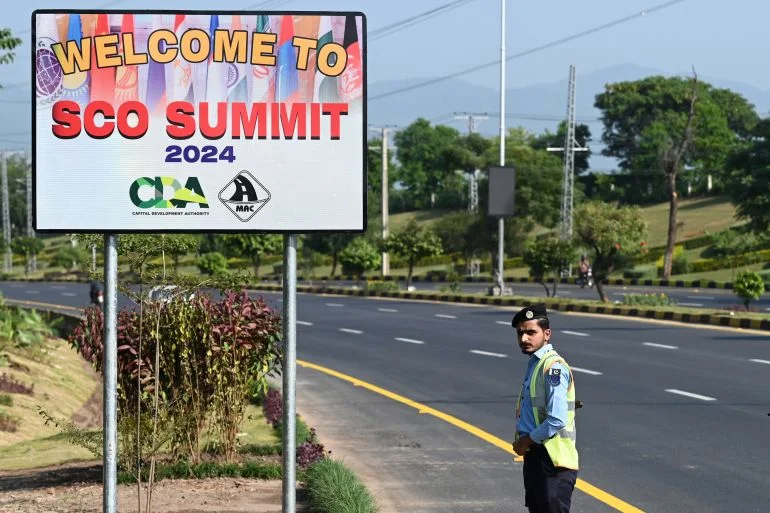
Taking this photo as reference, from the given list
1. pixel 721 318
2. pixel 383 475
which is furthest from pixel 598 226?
pixel 383 475

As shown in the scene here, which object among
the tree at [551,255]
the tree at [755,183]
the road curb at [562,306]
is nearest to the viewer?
the road curb at [562,306]

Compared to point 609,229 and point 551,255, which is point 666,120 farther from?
point 609,229

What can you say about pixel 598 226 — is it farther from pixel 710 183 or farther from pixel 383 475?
pixel 710 183

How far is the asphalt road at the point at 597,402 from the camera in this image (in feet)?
36.7

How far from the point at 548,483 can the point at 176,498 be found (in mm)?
3863

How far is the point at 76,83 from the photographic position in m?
7.56

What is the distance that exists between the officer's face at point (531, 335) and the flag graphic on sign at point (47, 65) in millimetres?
2820

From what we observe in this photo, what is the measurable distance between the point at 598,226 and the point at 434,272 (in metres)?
33.6

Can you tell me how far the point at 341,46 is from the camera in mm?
7535

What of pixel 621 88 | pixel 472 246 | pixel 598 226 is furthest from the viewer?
pixel 621 88

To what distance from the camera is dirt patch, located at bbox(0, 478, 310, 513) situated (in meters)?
9.70

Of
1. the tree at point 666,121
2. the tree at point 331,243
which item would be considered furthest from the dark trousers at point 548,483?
the tree at point 666,121

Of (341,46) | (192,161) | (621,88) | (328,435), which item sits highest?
(621,88)

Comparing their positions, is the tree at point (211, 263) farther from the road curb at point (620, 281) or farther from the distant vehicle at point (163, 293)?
the distant vehicle at point (163, 293)
